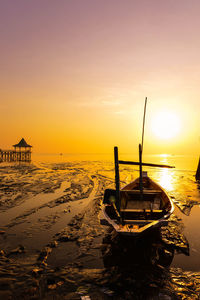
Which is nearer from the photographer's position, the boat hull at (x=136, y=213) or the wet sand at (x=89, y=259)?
the wet sand at (x=89, y=259)

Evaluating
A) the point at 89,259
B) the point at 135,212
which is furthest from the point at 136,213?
the point at 89,259

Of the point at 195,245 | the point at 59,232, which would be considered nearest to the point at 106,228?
the point at 59,232

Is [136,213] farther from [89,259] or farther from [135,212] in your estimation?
[89,259]

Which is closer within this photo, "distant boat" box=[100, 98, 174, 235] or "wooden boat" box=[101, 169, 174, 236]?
"wooden boat" box=[101, 169, 174, 236]

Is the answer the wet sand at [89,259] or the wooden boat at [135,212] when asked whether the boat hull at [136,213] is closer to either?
the wooden boat at [135,212]

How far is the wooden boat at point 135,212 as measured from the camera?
18.6 ft

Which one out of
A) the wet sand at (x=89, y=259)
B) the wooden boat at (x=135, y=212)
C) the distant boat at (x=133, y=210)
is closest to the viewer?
the wet sand at (x=89, y=259)

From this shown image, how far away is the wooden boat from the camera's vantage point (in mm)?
5665

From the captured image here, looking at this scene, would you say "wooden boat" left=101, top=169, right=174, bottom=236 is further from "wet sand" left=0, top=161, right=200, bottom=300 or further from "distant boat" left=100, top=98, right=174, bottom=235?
"wet sand" left=0, top=161, right=200, bottom=300

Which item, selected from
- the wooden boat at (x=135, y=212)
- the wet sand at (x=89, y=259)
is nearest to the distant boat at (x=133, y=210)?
the wooden boat at (x=135, y=212)

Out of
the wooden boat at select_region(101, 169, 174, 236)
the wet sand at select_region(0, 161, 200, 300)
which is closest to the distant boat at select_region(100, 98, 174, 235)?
the wooden boat at select_region(101, 169, 174, 236)

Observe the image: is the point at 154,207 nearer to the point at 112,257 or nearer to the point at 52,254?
the point at 112,257

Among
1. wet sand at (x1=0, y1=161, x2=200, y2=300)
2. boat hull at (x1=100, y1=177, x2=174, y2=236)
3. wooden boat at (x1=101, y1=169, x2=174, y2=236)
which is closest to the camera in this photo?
wet sand at (x1=0, y1=161, x2=200, y2=300)

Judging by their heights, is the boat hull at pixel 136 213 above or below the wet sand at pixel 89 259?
above
